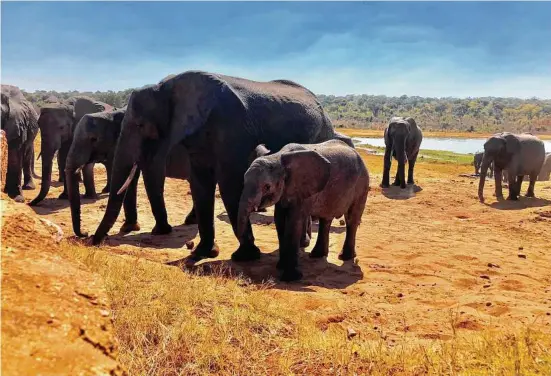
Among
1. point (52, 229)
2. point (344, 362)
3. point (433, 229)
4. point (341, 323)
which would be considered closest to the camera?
point (52, 229)

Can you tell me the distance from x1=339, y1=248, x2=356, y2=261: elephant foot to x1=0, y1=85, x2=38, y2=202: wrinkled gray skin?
315 inches

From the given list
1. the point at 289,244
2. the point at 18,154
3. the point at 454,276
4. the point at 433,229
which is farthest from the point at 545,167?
the point at 18,154

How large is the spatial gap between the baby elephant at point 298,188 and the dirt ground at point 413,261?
0.72m

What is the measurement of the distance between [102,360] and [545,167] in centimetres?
2692

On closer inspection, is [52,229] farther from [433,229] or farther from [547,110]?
[547,110]

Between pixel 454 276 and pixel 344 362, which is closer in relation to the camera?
pixel 344 362

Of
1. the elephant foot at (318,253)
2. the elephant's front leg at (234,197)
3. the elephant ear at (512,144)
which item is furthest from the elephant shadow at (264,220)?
the elephant ear at (512,144)

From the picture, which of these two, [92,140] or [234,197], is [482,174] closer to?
[234,197]

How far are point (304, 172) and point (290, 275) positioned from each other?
4.92ft

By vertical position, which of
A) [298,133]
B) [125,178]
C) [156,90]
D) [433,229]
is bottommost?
[433,229]

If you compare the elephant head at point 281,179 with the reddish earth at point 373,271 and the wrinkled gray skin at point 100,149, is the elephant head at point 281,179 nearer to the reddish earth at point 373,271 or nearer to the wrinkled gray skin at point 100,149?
the reddish earth at point 373,271

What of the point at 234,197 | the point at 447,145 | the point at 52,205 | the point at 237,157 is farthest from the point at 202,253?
the point at 447,145

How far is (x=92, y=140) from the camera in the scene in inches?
374

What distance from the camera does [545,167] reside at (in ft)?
79.6
